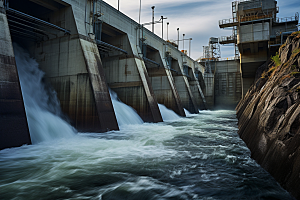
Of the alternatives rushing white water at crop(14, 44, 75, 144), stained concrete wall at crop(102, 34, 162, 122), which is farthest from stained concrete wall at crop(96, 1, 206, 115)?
rushing white water at crop(14, 44, 75, 144)

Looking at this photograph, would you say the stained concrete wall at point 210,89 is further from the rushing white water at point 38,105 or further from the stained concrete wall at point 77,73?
the rushing white water at point 38,105

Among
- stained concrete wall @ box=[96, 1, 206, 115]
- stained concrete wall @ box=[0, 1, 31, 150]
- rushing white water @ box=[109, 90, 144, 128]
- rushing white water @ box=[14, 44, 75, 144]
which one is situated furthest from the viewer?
stained concrete wall @ box=[96, 1, 206, 115]

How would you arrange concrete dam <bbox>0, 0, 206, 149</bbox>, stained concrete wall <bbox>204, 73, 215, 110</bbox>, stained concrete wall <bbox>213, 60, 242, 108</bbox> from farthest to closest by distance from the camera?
stained concrete wall <bbox>204, 73, 215, 110</bbox>, stained concrete wall <bbox>213, 60, 242, 108</bbox>, concrete dam <bbox>0, 0, 206, 149</bbox>

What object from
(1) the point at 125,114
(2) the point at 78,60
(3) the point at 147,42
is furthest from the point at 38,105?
(3) the point at 147,42

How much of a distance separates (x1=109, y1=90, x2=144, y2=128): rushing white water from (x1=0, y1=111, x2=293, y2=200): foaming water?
715cm

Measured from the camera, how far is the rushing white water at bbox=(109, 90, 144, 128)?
14870mm

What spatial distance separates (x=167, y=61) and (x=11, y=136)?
2157 centimetres

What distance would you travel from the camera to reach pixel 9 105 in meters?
7.28

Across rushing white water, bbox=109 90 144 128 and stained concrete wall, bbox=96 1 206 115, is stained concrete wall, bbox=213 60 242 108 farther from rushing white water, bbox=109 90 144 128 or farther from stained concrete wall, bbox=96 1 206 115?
rushing white water, bbox=109 90 144 128

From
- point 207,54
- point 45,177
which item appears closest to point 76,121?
point 45,177

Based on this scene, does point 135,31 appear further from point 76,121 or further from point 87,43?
point 76,121

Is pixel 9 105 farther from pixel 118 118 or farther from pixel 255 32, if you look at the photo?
pixel 255 32

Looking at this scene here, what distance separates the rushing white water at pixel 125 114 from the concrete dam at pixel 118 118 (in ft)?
0.33

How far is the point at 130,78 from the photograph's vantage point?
17.7m
